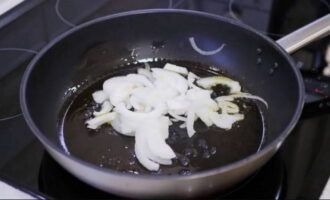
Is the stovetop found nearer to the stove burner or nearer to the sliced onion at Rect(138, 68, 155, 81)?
the stove burner

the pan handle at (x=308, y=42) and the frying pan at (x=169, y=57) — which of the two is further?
the pan handle at (x=308, y=42)

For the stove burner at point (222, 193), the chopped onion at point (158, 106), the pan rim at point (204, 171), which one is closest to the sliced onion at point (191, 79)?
the chopped onion at point (158, 106)

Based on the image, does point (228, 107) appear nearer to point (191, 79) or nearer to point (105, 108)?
A: point (191, 79)

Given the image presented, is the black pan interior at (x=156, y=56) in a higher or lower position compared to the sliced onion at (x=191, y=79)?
higher

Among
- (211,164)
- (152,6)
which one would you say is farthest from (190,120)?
(152,6)

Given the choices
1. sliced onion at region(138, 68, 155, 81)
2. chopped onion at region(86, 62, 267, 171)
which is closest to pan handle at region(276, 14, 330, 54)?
chopped onion at region(86, 62, 267, 171)

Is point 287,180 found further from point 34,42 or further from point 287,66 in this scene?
point 34,42

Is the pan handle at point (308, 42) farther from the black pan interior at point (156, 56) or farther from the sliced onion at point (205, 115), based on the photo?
the sliced onion at point (205, 115)
